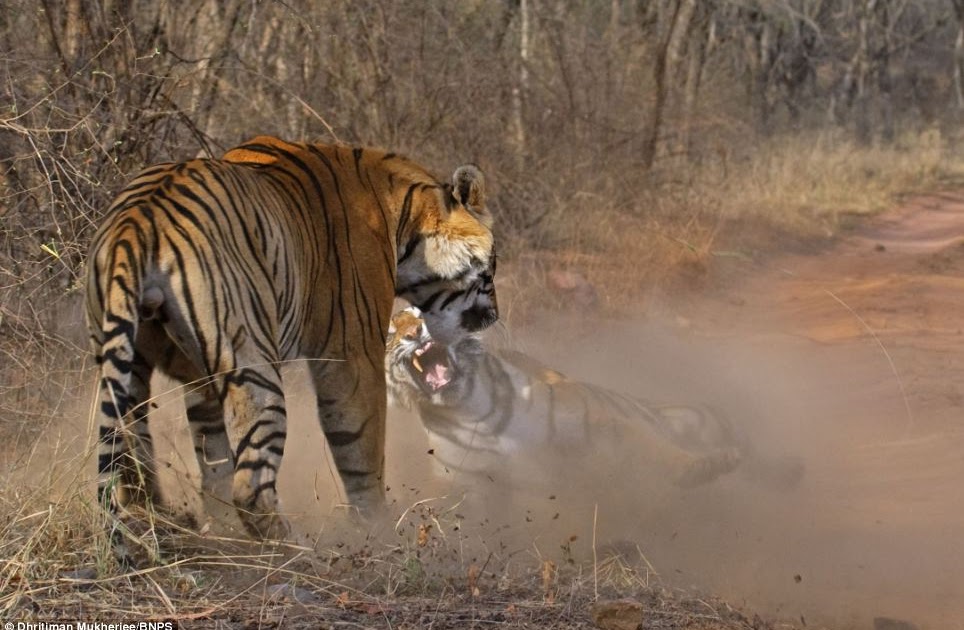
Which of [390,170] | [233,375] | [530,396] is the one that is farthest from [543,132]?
[233,375]

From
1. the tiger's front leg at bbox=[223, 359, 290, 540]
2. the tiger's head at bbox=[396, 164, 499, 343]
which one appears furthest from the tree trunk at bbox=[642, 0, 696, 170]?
the tiger's front leg at bbox=[223, 359, 290, 540]

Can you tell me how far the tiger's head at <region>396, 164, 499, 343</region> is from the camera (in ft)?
16.6

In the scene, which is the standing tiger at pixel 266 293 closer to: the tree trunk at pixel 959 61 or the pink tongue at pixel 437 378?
the pink tongue at pixel 437 378

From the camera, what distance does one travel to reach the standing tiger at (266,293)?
3746 mm

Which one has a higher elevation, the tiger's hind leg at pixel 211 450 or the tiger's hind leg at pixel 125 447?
the tiger's hind leg at pixel 125 447

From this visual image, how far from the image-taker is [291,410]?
6746 mm

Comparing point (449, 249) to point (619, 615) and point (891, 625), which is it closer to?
point (619, 615)

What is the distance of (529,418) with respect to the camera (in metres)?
6.62

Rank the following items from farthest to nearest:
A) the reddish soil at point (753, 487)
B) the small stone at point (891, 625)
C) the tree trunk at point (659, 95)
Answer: the tree trunk at point (659, 95), the small stone at point (891, 625), the reddish soil at point (753, 487)

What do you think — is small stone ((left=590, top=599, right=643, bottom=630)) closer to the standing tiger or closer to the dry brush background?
the standing tiger

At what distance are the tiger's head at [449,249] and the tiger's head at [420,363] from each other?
89 centimetres

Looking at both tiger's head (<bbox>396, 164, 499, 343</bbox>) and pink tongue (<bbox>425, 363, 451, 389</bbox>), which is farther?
pink tongue (<bbox>425, 363, 451, 389</bbox>)

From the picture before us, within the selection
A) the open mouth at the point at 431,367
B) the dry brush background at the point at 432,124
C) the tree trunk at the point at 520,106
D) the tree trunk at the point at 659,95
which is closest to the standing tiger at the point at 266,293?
the dry brush background at the point at 432,124

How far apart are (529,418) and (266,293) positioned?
9.21ft
